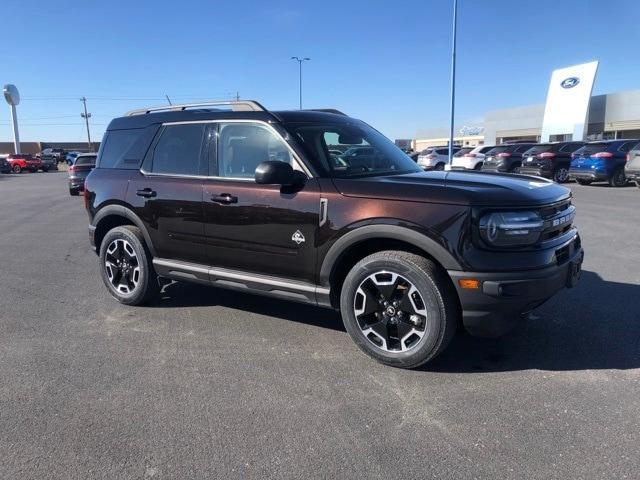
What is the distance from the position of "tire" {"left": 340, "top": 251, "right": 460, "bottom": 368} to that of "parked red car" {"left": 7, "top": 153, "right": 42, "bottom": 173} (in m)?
50.0

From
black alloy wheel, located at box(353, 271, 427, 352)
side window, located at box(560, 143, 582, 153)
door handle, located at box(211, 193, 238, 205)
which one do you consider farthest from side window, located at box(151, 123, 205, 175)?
side window, located at box(560, 143, 582, 153)

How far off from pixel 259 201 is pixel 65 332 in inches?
84.4

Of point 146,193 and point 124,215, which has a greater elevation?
point 146,193

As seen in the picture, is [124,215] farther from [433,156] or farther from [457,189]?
[433,156]

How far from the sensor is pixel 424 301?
357 cm

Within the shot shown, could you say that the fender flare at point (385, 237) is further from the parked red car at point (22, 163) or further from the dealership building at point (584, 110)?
the parked red car at point (22, 163)

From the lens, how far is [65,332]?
461 centimetres

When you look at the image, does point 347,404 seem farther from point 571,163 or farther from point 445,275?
point 571,163

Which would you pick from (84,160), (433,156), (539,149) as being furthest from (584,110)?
(84,160)

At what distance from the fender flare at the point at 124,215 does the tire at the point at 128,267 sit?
9cm

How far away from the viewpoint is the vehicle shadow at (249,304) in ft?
16.1

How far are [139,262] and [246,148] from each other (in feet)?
5.54

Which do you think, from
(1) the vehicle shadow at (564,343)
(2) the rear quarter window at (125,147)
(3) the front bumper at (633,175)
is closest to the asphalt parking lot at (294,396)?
(1) the vehicle shadow at (564,343)

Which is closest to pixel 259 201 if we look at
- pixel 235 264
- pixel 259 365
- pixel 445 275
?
pixel 235 264
